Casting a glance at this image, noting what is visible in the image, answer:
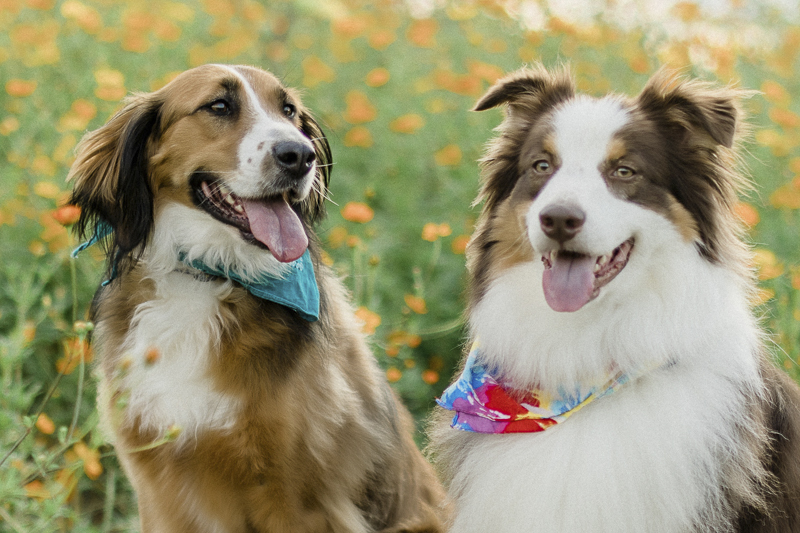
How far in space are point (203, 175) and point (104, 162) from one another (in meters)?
0.44

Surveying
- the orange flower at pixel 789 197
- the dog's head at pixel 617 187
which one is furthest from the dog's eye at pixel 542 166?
the orange flower at pixel 789 197

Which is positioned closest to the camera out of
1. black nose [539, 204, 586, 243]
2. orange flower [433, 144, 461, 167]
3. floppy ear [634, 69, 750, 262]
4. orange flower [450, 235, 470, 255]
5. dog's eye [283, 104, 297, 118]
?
black nose [539, 204, 586, 243]

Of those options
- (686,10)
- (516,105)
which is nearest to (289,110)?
(516,105)

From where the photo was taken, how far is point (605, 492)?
2.65 m

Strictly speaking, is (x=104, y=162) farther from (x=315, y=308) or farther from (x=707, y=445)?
(x=707, y=445)

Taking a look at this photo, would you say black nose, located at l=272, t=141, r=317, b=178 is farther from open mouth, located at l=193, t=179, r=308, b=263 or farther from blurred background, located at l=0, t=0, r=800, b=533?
blurred background, located at l=0, t=0, r=800, b=533

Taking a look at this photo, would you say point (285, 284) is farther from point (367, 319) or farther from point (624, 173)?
point (624, 173)

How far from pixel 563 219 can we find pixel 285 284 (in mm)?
1139

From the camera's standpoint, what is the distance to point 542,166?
9.43ft

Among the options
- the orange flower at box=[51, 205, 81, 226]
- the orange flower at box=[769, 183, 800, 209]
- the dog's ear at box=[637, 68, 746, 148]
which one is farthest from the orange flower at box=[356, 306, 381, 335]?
the orange flower at box=[769, 183, 800, 209]

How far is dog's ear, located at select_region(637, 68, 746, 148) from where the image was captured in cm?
267

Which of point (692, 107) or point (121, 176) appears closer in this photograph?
point (692, 107)

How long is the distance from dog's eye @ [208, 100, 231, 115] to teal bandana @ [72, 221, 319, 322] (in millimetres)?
596

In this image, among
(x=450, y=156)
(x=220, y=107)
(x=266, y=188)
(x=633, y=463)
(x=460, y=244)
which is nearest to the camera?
(x=633, y=463)
